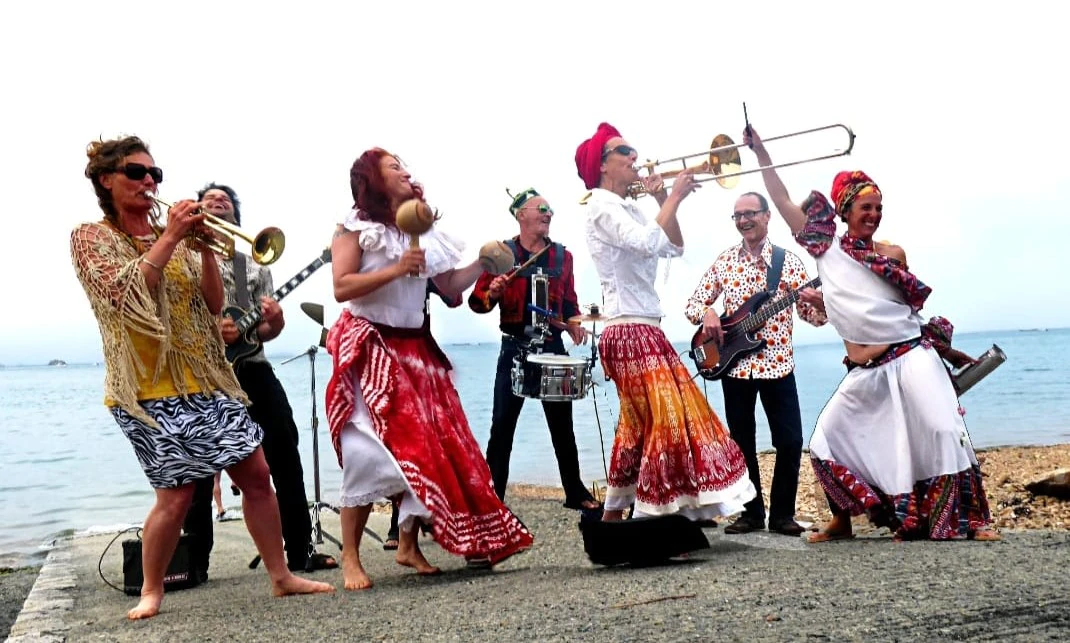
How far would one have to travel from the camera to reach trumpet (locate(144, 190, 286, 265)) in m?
4.52

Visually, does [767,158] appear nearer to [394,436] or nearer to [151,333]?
[394,436]

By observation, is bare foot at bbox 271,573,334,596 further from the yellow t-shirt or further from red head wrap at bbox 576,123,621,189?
red head wrap at bbox 576,123,621,189

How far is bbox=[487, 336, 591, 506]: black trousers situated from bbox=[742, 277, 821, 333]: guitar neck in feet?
4.50

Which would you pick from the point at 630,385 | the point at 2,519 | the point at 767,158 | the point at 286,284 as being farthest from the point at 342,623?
the point at 2,519

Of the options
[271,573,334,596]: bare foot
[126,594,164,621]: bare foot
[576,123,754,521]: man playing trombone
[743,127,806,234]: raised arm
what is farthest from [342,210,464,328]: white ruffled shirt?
[743,127,806,234]: raised arm

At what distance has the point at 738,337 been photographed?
660cm

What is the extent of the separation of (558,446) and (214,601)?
306 cm

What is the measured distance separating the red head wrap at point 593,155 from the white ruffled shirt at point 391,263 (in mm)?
1048

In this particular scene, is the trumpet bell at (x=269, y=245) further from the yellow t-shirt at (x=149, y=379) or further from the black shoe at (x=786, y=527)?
the black shoe at (x=786, y=527)

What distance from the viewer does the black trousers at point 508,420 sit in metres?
7.23

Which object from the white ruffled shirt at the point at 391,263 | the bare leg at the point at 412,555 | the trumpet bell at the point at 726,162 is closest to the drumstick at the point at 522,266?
the trumpet bell at the point at 726,162

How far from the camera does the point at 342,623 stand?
3.99 m

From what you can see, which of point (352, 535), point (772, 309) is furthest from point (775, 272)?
point (352, 535)

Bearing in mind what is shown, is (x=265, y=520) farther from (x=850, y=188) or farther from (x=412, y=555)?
(x=850, y=188)
